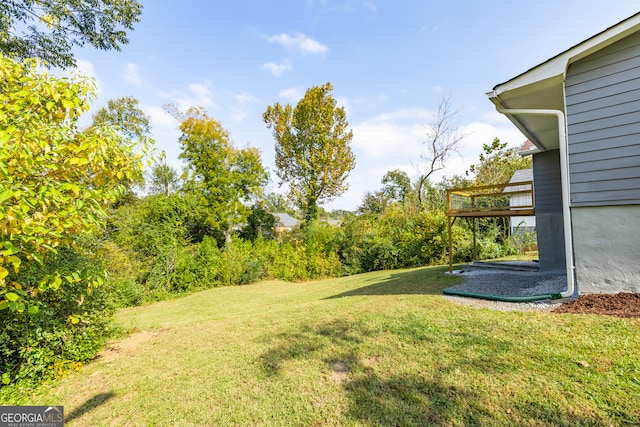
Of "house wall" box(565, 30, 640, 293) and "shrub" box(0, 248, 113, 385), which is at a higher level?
"house wall" box(565, 30, 640, 293)

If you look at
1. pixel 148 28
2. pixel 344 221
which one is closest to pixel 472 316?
pixel 148 28

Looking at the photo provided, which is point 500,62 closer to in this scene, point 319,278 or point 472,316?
point 472,316

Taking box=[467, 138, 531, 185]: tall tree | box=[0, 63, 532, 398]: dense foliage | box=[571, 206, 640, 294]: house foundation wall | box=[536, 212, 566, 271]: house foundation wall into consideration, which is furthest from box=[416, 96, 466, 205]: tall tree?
box=[571, 206, 640, 294]: house foundation wall

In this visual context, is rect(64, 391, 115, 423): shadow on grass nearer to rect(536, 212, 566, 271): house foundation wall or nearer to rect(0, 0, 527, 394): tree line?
rect(0, 0, 527, 394): tree line

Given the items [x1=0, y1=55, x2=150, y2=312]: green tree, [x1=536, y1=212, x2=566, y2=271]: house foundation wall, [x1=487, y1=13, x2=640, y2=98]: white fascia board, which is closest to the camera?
[x1=0, y1=55, x2=150, y2=312]: green tree

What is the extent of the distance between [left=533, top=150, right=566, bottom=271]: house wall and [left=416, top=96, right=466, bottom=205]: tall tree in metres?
9.32

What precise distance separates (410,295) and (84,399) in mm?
4935

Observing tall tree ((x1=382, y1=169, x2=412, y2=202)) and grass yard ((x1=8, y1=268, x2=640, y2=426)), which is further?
tall tree ((x1=382, y1=169, x2=412, y2=202))

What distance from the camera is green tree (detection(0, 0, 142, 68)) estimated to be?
5855 millimetres

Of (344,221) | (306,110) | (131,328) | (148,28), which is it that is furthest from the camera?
(306,110)

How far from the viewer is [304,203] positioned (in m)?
19.1

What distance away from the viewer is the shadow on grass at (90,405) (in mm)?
2503

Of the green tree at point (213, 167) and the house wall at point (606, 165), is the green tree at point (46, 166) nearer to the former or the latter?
the house wall at point (606, 165)

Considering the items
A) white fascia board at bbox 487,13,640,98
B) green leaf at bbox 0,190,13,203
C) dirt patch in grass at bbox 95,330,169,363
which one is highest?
white fascia board at bbox 487,13,640,98
